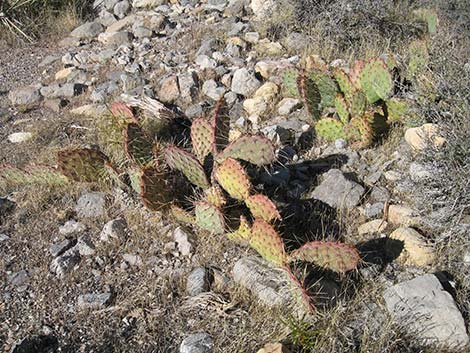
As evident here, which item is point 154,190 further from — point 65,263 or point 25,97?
point 25,97

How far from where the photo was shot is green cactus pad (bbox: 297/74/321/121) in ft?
14.0

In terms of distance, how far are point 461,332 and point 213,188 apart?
1.56 meters

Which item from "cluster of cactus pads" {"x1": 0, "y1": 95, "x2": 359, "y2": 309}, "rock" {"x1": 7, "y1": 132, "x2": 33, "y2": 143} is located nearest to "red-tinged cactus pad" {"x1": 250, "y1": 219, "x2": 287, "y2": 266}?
"cluster of cactus pads" {"x1": 0, "y1": 95, "x2": 359, "y2": 309}

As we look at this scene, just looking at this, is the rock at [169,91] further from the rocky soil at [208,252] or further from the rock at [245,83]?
the rock at [245,83]

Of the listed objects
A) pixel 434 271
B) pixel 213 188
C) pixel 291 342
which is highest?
pixel 213 188

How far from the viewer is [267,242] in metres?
3.11

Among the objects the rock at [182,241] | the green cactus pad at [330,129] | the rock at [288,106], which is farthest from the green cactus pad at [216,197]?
the rock at [288,106]

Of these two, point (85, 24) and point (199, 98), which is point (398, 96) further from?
point (85, 24)

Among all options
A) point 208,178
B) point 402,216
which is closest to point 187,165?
point 208,178

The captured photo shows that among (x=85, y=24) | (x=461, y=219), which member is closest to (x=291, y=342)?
(x=461, y=219)

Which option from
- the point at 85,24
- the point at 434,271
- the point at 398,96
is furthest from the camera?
the point at 85,24

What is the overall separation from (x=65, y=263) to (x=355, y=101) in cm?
235

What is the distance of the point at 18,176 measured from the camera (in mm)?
4027

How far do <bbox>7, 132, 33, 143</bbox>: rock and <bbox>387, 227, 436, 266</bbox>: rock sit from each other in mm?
3155
